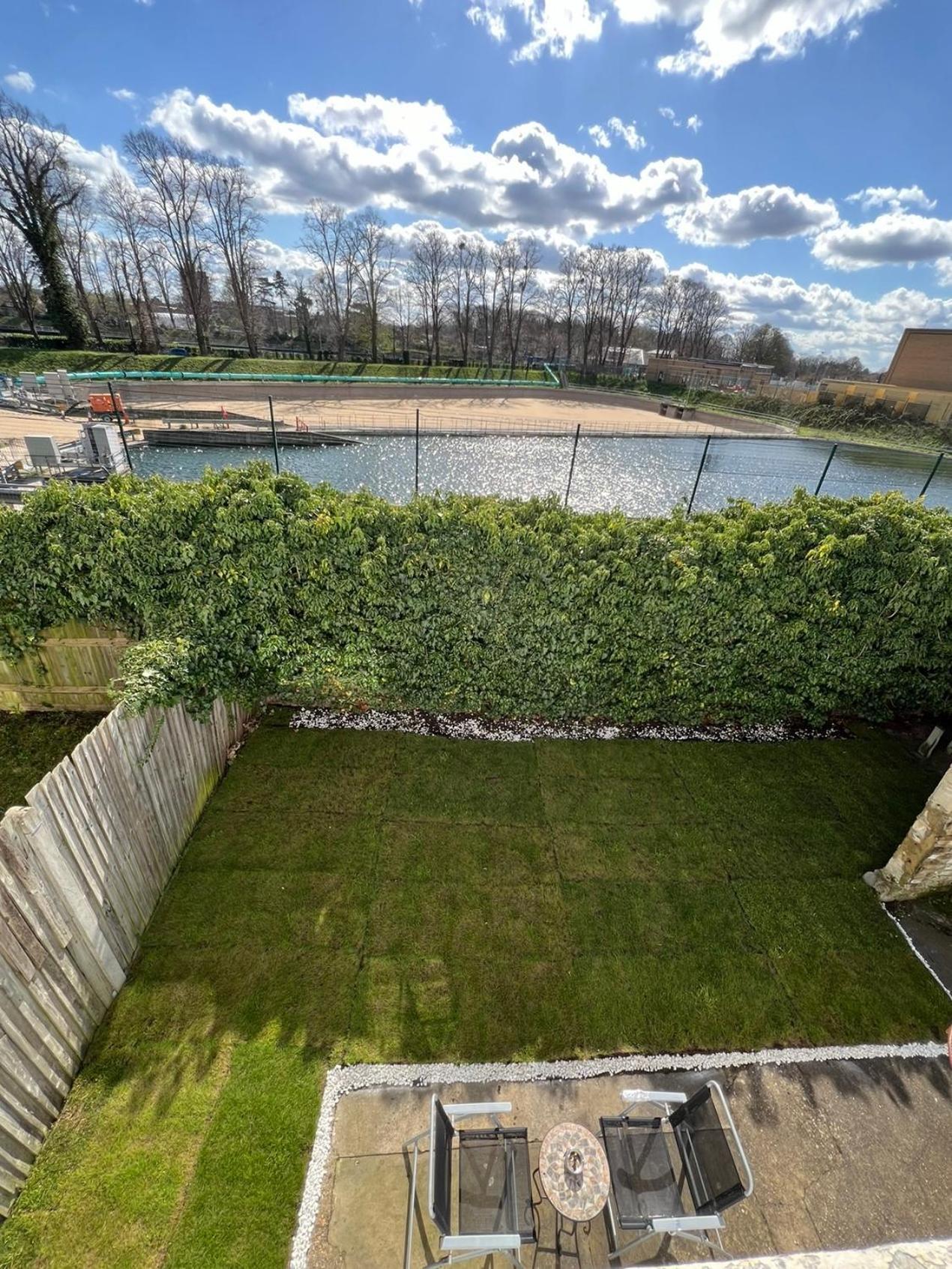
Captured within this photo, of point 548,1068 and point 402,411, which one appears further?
point 402,411

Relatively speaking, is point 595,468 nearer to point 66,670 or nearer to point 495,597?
point 495,597

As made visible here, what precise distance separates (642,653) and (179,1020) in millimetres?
5736

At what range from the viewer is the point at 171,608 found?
557cm

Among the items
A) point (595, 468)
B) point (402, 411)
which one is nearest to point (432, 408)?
point (402, 411)

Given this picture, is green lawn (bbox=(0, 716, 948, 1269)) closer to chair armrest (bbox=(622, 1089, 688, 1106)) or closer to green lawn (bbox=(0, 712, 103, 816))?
chair armrest (bbox=(622, 1089, 688, 1106))

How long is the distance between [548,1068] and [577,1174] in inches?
29.3

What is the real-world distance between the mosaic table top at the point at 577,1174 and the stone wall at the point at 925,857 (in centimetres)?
402

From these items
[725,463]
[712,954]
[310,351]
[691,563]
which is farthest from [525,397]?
[712,954]

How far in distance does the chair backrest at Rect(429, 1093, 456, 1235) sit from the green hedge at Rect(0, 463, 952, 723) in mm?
3963

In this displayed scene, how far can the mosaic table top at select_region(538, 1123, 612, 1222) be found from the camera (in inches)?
125

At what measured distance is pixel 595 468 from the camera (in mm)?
15562

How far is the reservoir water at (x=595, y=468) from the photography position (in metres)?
12.5

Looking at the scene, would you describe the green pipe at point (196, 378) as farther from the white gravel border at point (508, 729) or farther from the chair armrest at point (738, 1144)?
the chair armrest at point (738, 1144)

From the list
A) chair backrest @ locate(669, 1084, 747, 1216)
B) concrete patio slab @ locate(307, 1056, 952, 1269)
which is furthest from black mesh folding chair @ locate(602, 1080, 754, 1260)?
concrete patio slab @ locate(307, 1056, 952, 1269)
